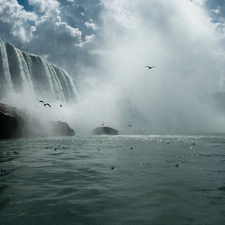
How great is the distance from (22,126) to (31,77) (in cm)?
2440

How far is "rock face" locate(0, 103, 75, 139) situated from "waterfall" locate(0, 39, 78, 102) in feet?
39.7

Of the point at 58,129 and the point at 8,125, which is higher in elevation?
the point at 58,129

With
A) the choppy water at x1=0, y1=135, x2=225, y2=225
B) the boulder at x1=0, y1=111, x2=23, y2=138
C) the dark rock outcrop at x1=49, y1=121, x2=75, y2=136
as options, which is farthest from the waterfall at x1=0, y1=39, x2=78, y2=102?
the choppy water at x1=0, y1=135, x2=225, y2=225

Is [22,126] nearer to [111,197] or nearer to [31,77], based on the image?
[31,77]

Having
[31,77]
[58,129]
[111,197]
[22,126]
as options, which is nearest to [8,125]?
[22,126]

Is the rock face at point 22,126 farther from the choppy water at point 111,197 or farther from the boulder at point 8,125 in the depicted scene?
the choppy water at point 111,197

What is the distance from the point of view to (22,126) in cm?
5231

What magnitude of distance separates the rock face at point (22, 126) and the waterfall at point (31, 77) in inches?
477

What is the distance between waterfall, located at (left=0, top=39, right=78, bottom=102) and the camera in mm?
63844

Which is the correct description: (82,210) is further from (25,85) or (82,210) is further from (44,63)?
(44,63)

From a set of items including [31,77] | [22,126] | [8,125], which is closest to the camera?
[8,125]

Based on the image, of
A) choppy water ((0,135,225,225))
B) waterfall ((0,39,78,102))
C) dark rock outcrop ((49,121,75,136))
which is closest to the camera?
choppy water ((0,135,225,225))

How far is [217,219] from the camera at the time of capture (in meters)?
6.11

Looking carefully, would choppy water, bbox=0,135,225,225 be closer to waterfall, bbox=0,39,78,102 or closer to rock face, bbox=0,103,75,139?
rock face, bbox=0,103,75,139
